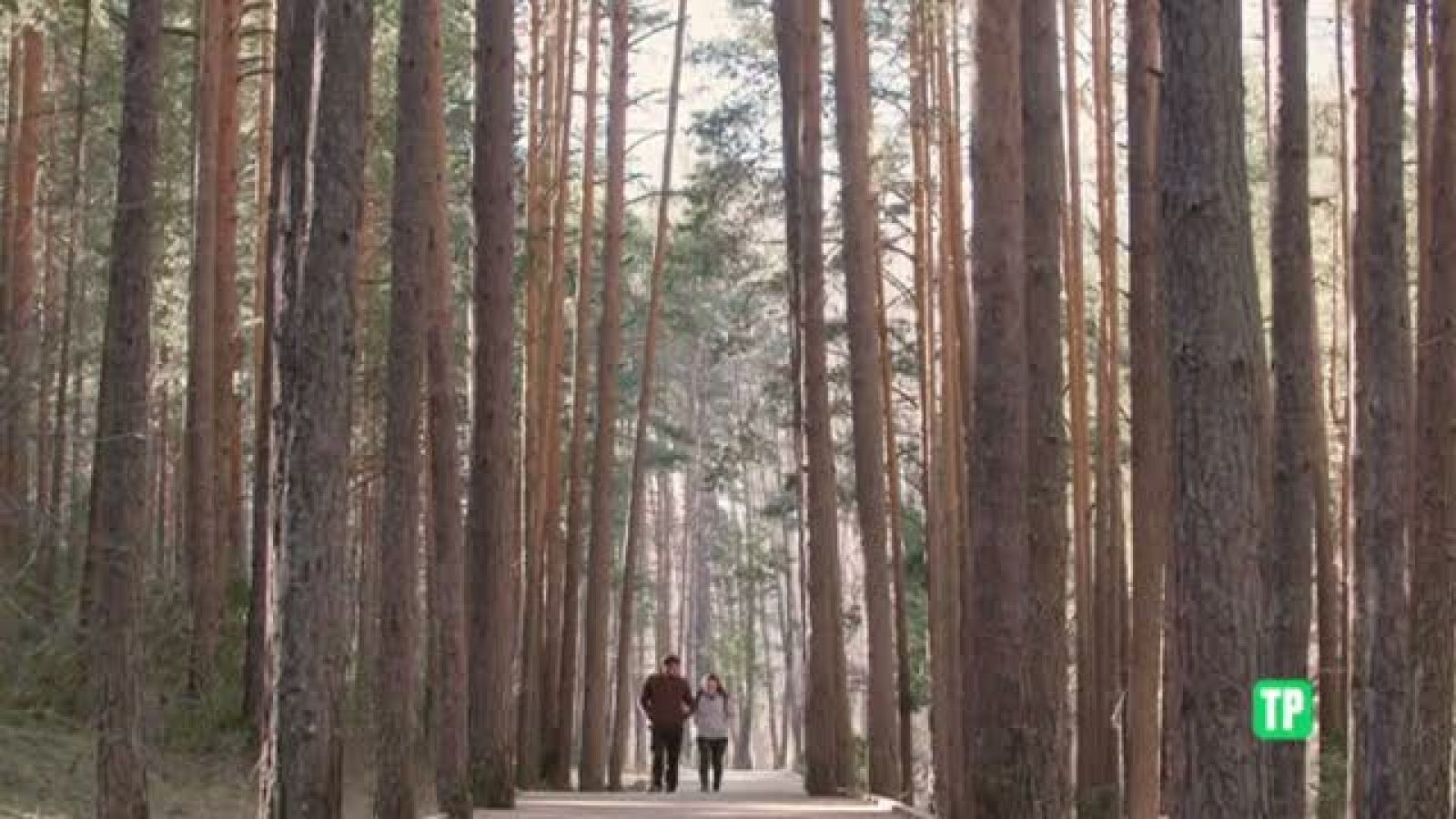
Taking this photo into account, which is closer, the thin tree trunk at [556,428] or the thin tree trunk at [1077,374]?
the thin tree trunk at [1077,374]

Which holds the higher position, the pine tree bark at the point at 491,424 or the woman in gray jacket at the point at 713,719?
the pine tree bark at the point at 491,424

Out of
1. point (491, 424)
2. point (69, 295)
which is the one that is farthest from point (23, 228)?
point (491, 424)

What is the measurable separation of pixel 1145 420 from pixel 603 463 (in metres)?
11.8

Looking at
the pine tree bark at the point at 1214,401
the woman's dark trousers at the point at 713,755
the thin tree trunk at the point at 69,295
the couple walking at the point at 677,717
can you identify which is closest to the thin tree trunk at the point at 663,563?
the thin tree trunk at the point at 69,295

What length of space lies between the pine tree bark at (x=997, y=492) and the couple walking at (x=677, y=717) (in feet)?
31.8

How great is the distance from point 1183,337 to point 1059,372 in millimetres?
4882

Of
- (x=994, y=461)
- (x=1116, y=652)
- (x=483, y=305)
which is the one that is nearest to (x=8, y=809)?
(x=483, y=305)

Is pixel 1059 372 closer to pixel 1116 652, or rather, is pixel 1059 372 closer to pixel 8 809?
pixel 8 809

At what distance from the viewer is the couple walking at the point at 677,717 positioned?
23.3 meters

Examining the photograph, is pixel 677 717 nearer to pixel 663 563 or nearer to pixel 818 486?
pixel 818 486

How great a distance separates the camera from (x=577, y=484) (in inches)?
1093

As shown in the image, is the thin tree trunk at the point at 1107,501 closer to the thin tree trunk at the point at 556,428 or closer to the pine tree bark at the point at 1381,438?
the thin tree trunk at the point at 556,428

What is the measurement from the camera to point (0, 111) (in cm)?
3106

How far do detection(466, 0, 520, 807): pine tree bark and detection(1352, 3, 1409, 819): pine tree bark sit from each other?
6.74m
